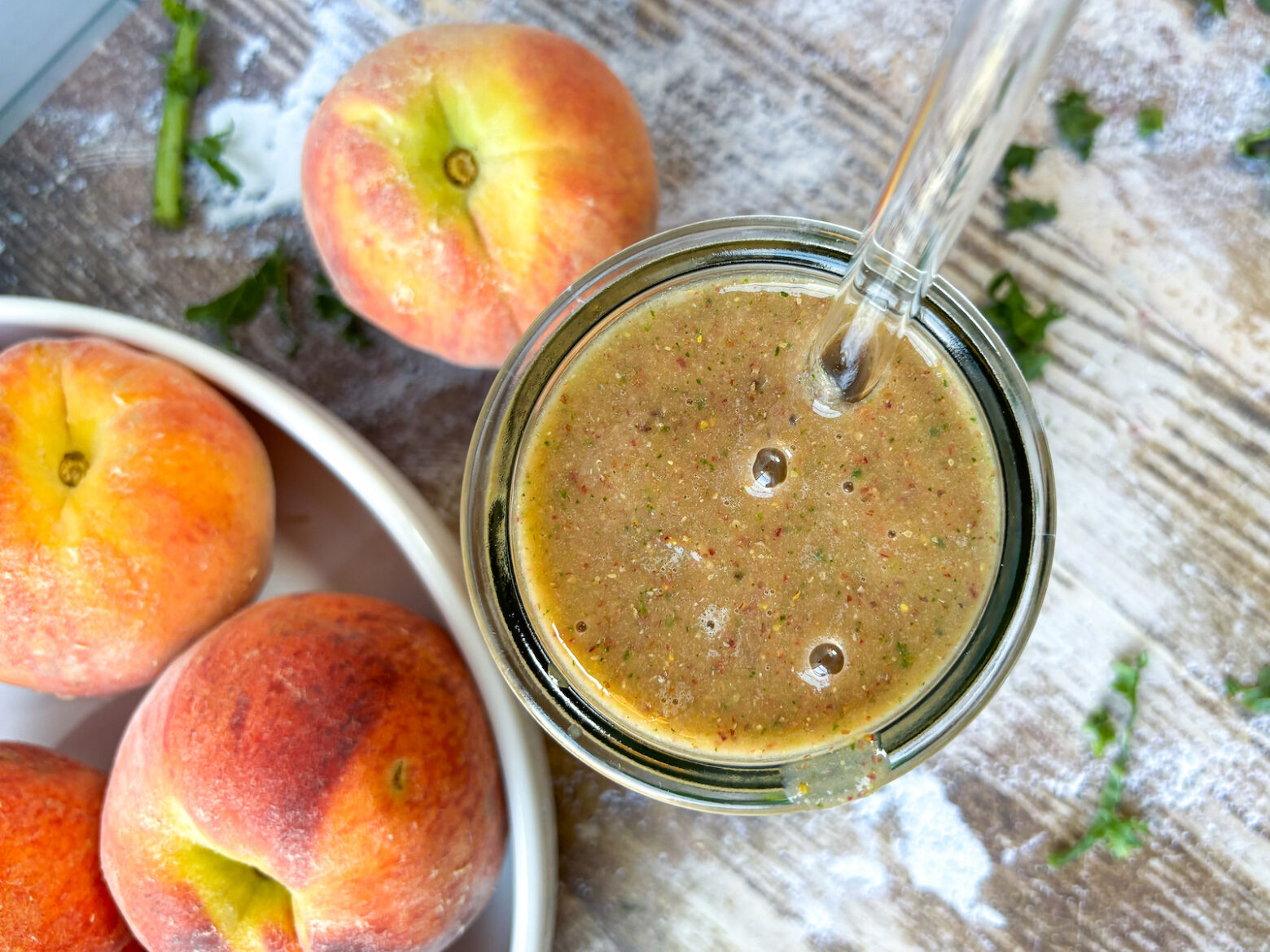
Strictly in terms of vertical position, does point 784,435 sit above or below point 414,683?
above

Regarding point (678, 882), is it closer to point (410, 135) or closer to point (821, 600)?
point (821, 600)

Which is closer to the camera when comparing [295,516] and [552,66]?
[552,66]

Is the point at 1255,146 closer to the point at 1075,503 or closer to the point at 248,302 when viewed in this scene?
the point at 1075,503

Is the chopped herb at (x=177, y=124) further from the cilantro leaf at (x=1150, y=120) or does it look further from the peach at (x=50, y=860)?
the cilantro leaf at (x=1150, y=120)

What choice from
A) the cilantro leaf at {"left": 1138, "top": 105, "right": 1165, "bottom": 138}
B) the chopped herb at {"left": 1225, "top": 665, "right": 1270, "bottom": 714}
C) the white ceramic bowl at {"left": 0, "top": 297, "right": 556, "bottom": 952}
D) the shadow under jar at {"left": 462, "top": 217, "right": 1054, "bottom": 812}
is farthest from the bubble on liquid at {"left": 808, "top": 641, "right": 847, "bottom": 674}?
the cilantro leaf at {"left": 1138, "top": 105, "right": 1165, "bottom": 138}

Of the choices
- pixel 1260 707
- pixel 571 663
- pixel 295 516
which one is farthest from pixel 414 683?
pixel 1260 707
